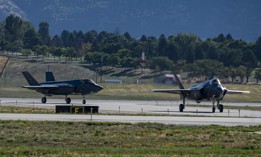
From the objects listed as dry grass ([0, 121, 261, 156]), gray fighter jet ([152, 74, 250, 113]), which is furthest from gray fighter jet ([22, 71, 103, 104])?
dry grass ([0, 121, 261, 156])

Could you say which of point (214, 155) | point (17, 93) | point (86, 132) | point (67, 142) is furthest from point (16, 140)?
point (17, 93)

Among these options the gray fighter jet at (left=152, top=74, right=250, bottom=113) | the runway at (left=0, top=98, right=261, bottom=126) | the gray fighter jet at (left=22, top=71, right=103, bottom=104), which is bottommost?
the runway at (left=0, top=98, right=261, bottom=126)

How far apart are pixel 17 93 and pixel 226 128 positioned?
259 ft

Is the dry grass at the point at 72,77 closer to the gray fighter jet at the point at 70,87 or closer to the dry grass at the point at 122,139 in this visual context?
the gray fighter jet at the point at 70,87

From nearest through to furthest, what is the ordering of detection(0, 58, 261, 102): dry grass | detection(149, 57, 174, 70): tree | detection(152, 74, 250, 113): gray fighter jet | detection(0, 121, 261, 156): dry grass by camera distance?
detection(0, 121, 261, 156): dry grass < detection(152, 74, 250, 113): gray fighter jet < detection(0, 58, 261, 102): dry grass < detection(149, 57, 174, 70): tree

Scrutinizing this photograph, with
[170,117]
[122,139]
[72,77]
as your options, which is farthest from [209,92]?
[72,77]

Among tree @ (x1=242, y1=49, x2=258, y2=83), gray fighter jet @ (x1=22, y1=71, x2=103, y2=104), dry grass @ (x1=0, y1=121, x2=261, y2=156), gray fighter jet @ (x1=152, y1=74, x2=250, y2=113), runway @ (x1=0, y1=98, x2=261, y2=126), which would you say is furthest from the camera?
tree @ (x1=242, y1=49, x2=258, y2=83)

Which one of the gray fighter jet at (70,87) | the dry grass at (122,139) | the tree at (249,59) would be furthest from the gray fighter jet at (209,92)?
the tree at (249,59)

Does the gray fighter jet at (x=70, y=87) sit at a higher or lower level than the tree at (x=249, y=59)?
lower

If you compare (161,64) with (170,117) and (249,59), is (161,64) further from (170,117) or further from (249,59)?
(170,117)

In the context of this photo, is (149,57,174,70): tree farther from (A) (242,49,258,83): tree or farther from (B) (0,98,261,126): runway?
(B) (0,98,261,126): runway

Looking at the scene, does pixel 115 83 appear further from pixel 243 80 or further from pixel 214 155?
pixel 214 155

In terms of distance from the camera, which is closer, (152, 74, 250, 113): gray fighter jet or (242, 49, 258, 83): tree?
(152, 74, 250, 113): gray fighter jet

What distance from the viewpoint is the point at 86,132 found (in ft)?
153
